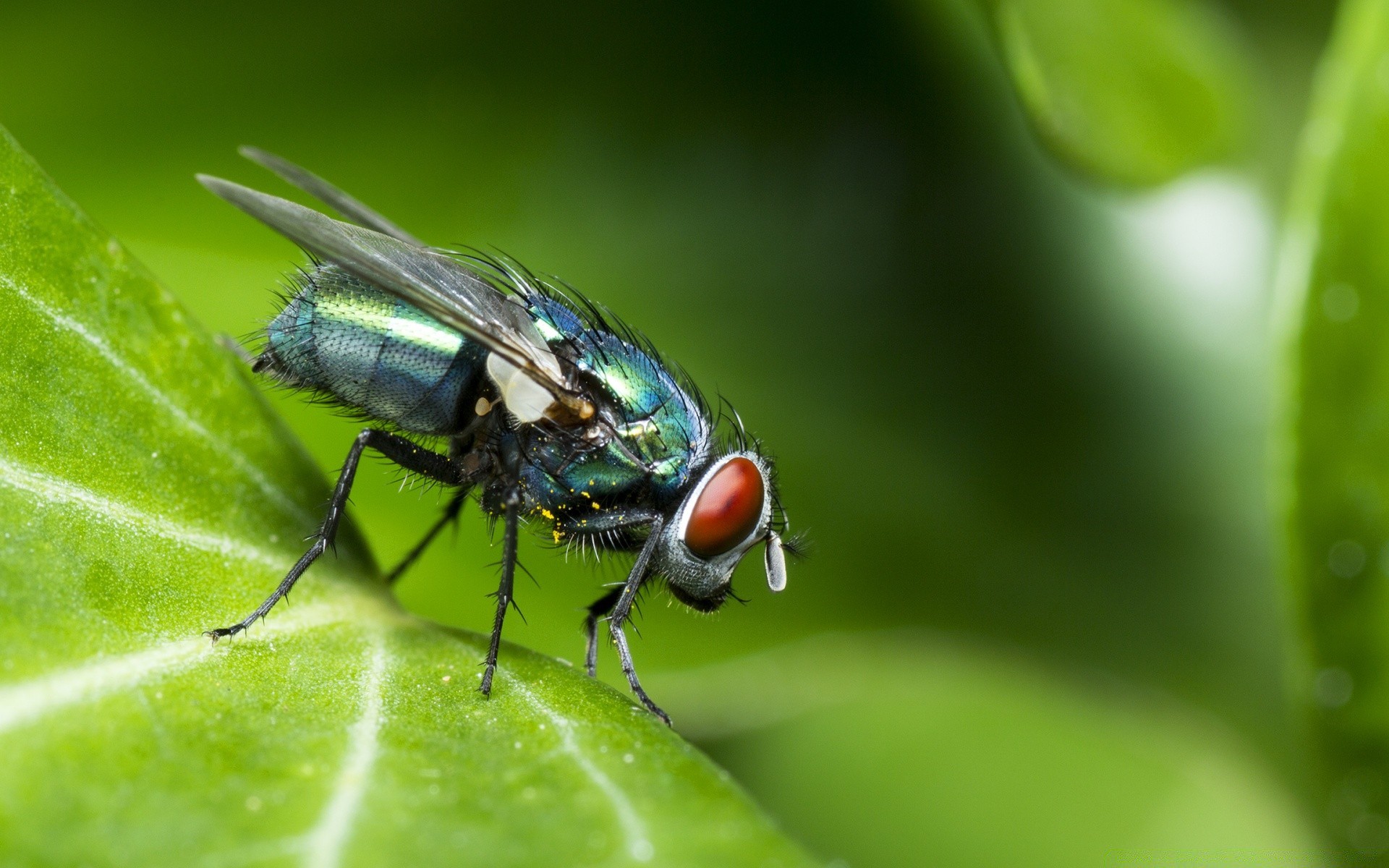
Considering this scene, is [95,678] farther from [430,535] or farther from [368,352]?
[430,535]

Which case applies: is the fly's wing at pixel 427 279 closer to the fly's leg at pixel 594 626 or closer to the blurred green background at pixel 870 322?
the fly's leg at pixel 594 626

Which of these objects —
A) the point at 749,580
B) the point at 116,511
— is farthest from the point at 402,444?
the point at 749,580

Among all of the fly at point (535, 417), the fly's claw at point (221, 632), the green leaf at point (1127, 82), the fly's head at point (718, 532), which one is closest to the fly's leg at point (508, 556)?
the fly at point (535, 417)

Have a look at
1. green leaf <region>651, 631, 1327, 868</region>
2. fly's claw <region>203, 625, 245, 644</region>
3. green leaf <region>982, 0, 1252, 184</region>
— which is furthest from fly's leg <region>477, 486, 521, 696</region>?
green leaf <region>982, 0, 1252, 184</region>

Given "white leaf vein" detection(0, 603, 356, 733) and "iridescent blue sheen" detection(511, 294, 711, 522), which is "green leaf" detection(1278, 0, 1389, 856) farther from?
"white leaf vein" detection(0, 603, 356, 733)

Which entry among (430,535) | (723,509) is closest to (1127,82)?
(723,509)

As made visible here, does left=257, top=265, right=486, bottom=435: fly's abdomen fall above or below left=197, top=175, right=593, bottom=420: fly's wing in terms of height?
below
